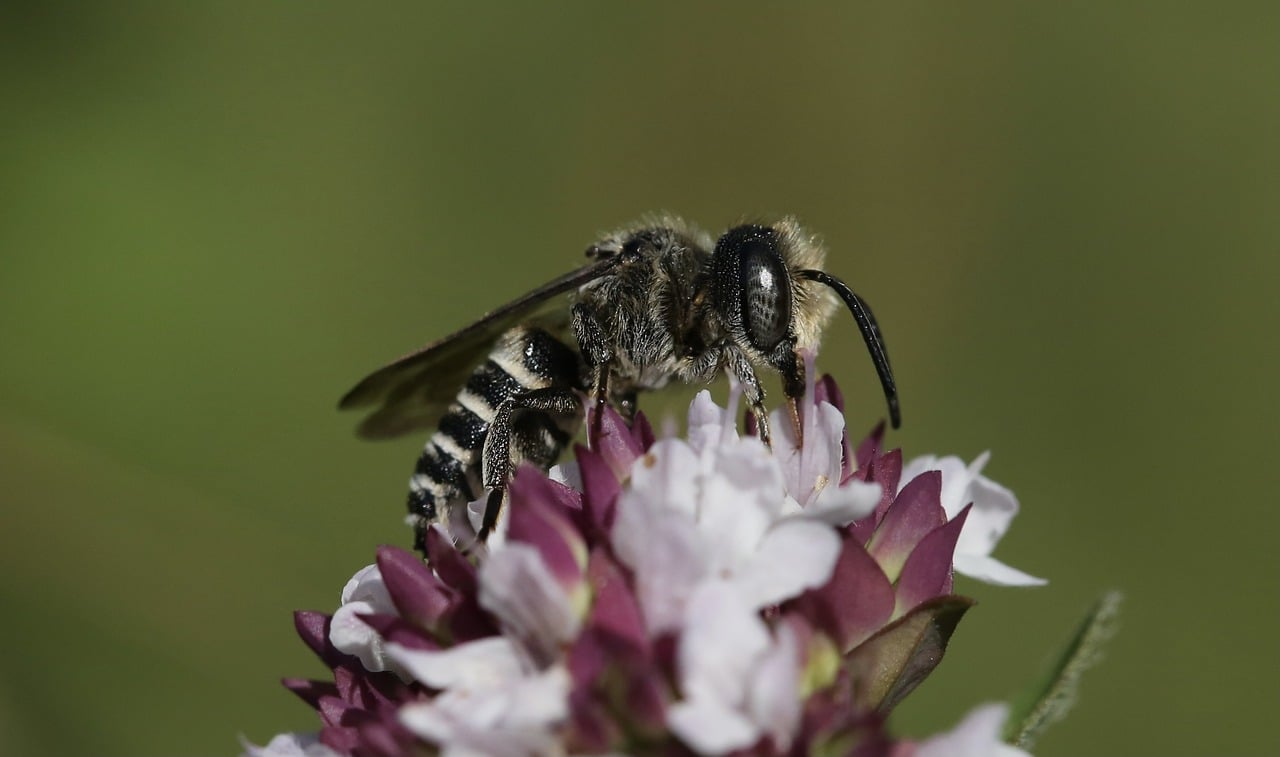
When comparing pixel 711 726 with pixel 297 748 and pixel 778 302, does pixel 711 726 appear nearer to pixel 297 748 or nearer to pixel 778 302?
pixel 297 748

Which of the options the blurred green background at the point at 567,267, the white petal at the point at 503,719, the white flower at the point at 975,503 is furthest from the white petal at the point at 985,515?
the blurred green background at the point at 567,267

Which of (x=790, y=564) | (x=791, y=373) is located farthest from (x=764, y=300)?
(x=790, y=564)

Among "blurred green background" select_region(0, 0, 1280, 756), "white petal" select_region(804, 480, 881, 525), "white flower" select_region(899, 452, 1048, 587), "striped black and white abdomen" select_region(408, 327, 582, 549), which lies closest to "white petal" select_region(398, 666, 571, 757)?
"white petal" select_region(804, 480, 881, 525)

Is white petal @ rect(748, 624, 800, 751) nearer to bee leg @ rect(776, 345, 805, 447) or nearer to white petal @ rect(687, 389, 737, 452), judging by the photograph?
white petal @ rect(687, 389, 737, 452)

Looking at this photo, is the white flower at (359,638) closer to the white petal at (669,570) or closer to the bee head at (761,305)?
the white petal at (669,570)

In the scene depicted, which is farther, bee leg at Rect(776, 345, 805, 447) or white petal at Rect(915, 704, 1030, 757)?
bee leg at Rect(776, 345, 805, 447)

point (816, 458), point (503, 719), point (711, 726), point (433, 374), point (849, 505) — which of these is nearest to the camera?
point (711, 726)
